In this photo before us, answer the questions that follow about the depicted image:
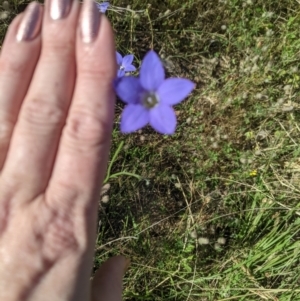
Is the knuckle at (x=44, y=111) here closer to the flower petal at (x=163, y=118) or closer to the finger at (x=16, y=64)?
the finger at (x=16, y=64)

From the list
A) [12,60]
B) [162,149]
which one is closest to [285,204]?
[162,149]

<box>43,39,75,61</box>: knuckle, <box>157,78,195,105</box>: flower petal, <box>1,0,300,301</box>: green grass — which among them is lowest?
<box>1,0,300,301</box>: green grass

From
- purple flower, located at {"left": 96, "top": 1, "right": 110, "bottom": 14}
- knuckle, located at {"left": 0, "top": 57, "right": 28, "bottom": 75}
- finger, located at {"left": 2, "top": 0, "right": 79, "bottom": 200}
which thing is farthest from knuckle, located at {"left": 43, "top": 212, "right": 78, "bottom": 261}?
purple flower, located at {"left": 96, "top": 1, "right": 110, "bottom": 14}

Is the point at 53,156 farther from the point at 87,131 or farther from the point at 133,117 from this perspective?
the point at 133,117

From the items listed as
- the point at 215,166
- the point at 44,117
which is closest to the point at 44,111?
the point at 44,117

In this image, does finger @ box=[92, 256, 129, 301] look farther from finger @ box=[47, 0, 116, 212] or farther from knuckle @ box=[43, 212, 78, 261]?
finger @ box=[47, 0, 116, 212]

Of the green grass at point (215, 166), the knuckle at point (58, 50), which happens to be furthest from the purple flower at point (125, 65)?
the knuckle at point (58, 50)

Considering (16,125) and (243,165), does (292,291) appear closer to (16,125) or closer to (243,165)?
(243,165)
